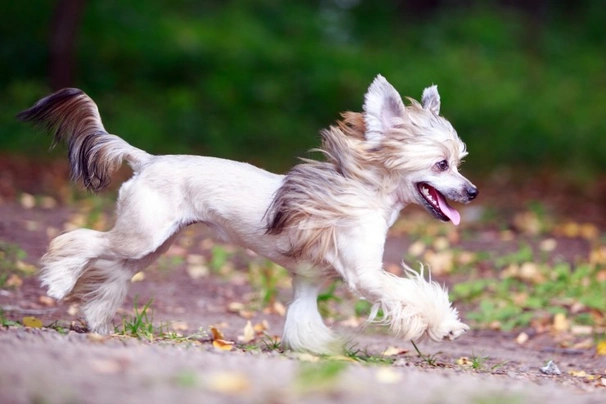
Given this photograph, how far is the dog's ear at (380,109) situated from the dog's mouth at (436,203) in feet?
1.23

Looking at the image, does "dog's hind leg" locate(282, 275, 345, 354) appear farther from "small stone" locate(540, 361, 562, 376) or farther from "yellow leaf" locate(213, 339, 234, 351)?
"small stone" locate(540, 361, 562, 376)

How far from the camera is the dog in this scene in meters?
5.57

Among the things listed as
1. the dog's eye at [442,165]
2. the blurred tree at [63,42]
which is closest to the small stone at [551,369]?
the dog's eye at [442,165]

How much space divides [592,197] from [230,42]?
8677 mm

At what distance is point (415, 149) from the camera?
18.5ft

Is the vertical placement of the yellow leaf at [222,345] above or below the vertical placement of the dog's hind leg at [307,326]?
below

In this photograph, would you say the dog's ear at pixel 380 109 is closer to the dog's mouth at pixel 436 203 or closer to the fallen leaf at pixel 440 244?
the dog's mouth at pixel 436 203

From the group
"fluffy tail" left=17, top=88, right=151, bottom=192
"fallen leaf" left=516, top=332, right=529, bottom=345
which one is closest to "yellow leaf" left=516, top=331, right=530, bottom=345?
"fallen leaf" left=516, top=332, right=529, bottom=345

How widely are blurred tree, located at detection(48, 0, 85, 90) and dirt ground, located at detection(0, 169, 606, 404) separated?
29.0ft

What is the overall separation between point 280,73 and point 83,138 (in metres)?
13.9

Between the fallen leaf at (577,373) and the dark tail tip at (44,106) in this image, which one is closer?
the fallen leaf at (577,373)

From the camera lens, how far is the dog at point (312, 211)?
18.3ft

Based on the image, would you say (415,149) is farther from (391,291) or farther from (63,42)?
(63,42)

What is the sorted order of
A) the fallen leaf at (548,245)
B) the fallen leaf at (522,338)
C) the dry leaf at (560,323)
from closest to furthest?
the fallen leaf at (522,338)
the dry leaf at (560,323)
the fallen leaf at (548,245)
